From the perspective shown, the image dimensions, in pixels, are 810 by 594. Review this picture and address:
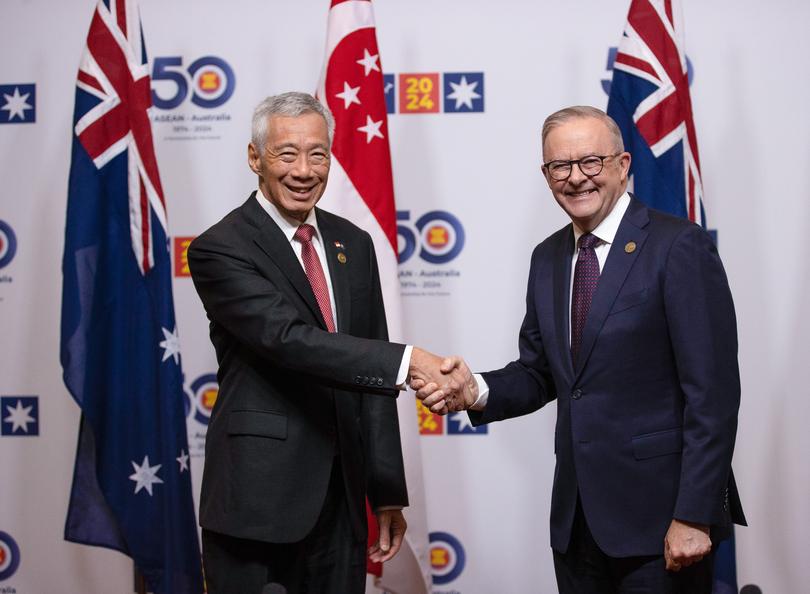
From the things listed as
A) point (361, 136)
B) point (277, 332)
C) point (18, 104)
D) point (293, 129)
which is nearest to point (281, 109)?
point (293, 129)

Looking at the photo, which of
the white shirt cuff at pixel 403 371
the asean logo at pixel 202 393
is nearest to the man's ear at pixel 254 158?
the white shirt cuff at pixel 403 371

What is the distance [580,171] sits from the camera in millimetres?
2045

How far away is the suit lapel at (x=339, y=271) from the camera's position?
6.87 ft

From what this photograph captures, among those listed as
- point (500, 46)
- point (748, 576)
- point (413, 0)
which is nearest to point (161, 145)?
point (413, 0)

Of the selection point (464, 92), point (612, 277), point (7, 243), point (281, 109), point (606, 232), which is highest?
point (464, 92)

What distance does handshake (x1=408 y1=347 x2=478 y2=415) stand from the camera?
2.08 metres

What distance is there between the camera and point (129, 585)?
12.1 ft

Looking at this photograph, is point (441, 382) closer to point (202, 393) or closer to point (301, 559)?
point (301, 559)

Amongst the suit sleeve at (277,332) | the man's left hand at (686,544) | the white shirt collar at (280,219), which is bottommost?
the man's left hand at (686,544)

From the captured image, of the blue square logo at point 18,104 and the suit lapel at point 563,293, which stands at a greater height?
the blue square logo at point 18,104

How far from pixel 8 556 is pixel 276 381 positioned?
250 centimetres

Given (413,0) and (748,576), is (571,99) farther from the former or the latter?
(748,576)

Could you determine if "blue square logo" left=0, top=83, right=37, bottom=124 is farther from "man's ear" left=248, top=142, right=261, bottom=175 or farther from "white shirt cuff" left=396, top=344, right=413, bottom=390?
"white shirt cuff" left=396, top=344, right=413, bottom=390

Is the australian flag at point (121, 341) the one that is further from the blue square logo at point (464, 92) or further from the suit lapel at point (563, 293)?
the suit lapel at point (563, 293)
